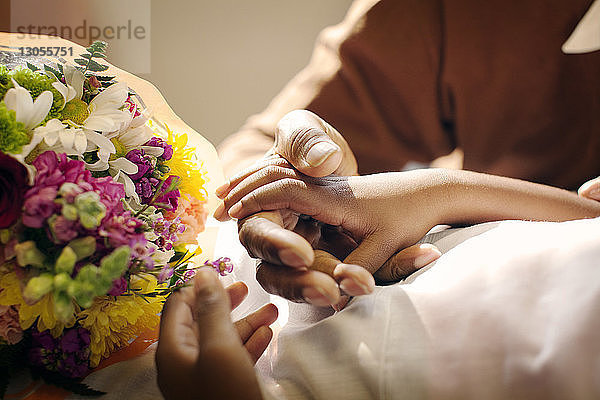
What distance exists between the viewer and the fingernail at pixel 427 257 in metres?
0.52

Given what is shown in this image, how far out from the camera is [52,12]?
1.31 m

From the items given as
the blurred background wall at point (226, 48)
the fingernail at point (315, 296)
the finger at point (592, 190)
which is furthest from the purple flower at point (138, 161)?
the blurred background wall at point (226, 48)

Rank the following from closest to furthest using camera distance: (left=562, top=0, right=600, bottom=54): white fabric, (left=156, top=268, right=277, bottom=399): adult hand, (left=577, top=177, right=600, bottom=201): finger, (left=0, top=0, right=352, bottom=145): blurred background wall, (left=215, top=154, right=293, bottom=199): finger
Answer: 1. (left=156, top=268, right=277, bottom=399): adult hand
2. (left=215, top=154, right=293, bottom=199): finger
3. (left=577, top=177, right=600, bottom=201): finger
4. (left=562, top=0, right=600, bottom=54): white fabric
5. (left=0, top=0, right=352, bottom=145): blurred background wall

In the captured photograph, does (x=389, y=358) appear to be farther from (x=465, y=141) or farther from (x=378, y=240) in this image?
(x=465, y=141)

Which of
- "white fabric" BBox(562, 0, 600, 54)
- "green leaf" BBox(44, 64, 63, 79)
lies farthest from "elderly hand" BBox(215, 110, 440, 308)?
"white fabric" BBox(562, 0, 600, 54)

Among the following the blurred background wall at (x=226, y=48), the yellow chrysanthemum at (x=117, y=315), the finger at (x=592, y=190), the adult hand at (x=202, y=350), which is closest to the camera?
the adult hand at (x=202, y=350)

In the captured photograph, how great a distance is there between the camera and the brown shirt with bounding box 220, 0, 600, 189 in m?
0.85

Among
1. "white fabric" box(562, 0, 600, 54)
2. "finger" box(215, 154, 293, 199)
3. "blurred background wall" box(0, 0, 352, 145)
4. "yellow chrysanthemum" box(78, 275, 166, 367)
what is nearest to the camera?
"yellow chrysanthemum" box(78, 275, 166, 367)

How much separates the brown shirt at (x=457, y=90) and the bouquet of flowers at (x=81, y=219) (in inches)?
14.0

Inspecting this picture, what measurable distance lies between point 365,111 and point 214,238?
1.24 ft

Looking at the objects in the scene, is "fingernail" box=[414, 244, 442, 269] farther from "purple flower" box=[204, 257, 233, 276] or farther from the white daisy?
the white daisy

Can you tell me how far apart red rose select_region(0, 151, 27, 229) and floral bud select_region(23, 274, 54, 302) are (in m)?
0.05

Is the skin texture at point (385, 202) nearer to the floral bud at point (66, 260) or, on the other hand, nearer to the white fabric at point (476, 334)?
the white fabric at point (476, 334)

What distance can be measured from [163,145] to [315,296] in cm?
25
